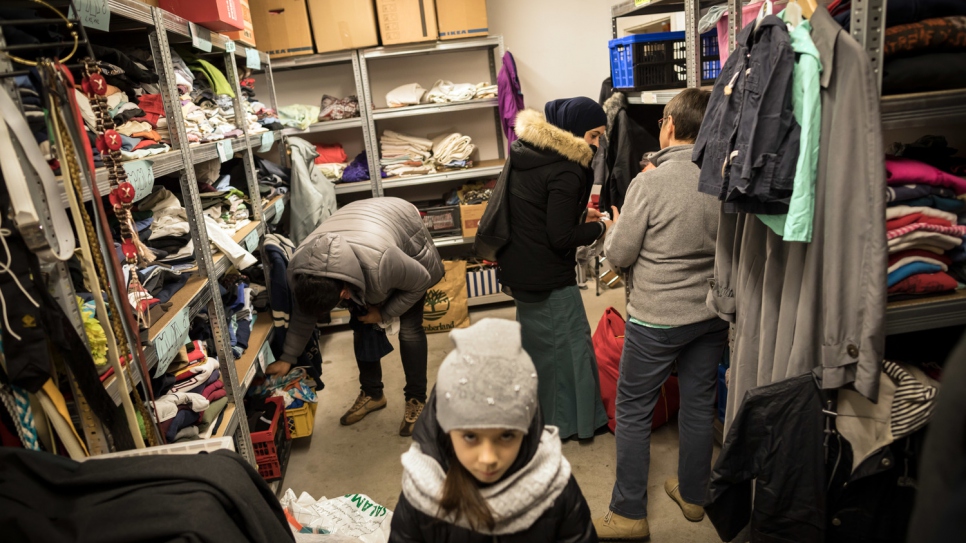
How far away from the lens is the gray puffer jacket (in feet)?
8.49

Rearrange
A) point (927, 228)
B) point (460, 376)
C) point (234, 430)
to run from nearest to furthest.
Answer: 1. point (460, 376)
2. point (927, 228)
3. point (234, 430)

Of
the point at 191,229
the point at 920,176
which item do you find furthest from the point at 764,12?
the point at 191,229

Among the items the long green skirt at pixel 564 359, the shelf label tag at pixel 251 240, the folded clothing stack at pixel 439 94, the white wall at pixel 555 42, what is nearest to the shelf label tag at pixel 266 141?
the shelf label tag at pixel 251 240

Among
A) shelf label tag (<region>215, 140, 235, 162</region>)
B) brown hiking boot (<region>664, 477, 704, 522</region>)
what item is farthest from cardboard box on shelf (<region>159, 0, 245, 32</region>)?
brown hiking boot (<region>664, 477, 704, 522</region>)

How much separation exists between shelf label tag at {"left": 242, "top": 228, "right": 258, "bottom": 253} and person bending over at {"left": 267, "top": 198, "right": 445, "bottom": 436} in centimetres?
34

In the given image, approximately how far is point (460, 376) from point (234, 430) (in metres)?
1.62

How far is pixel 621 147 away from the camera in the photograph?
3324mm

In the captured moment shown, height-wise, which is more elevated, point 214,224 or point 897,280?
point 214,224

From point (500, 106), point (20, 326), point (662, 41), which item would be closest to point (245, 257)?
point (20, 326)

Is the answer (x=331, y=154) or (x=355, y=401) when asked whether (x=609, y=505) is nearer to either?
(x=355, y=401)

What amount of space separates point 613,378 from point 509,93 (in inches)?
97.2

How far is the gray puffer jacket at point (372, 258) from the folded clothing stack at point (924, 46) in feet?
6.20

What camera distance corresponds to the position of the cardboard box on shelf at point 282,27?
172 inches

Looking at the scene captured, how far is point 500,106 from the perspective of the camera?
473cm
